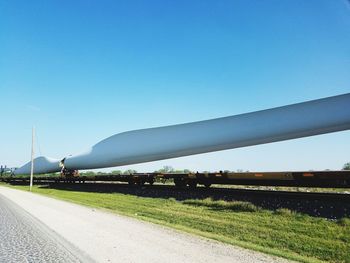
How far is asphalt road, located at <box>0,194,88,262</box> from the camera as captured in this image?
21.4ft

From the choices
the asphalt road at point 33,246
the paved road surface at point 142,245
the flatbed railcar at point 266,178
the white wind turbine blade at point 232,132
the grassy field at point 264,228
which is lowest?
the grassy field at point 264,228

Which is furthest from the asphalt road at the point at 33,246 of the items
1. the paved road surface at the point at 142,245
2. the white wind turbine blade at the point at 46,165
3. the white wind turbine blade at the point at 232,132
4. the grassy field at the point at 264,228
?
the white wind turbine blade at the point at 46,165

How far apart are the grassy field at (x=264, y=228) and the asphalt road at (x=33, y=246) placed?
3.88 metres

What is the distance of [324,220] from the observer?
11453mm

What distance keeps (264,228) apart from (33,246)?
21.9 ft

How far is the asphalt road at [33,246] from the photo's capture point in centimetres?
651

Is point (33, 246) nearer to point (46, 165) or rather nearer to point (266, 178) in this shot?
point (266, 178)

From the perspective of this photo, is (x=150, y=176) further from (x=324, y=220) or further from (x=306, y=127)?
(x=324, y=220)

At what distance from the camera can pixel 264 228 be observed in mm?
10945

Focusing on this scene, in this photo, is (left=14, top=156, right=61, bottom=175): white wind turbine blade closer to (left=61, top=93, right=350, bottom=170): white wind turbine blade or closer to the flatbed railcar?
the flatbed railcar

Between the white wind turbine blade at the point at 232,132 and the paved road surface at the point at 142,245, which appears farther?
the white wind turbine blade at the point at 232,132

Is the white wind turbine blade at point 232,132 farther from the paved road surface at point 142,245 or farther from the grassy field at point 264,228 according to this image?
the paved road surface at point 142,245

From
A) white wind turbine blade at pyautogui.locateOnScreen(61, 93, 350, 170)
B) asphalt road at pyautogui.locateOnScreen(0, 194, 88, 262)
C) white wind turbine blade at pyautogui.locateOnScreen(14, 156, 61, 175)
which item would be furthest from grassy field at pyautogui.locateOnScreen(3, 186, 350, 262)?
white wind turbine blade at pyautogui.locateOnScreen(14, 156, 61, 175)

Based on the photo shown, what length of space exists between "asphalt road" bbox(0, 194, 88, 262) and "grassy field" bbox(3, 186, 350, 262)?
388 cm
